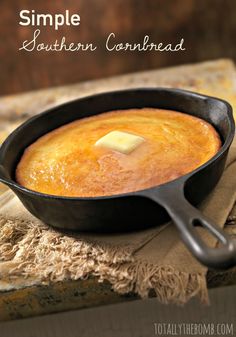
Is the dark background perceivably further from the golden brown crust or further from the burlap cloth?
the burlap cloth

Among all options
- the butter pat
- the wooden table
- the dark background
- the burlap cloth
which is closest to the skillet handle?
the burlap cloth

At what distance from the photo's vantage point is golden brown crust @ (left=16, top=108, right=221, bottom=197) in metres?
1.17

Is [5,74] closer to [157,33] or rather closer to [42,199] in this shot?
[157,33]

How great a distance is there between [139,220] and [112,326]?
0.28m

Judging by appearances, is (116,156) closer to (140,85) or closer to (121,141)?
(121,141)

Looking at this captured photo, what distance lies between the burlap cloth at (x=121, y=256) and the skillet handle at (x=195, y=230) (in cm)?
14

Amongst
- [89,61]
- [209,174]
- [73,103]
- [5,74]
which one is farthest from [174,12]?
[209,174]

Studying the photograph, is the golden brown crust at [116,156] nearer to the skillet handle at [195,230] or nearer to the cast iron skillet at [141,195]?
the cast iron skillet at [141,195]

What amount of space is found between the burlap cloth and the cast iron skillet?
0.12 ft

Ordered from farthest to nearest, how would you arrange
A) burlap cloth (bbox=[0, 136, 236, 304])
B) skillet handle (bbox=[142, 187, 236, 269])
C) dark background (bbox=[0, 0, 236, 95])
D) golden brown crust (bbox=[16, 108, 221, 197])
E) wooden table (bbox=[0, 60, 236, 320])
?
1. dark background (bbox=[0, 0, 236, 95])
2. wooden table (bbox=[0, 60, 236, 320])
3. golden brown crust (bbox=[16, 108, 221, 197])
4. burlap cloth (bbox=[0, 136, 236, 304])
5. skillet handle (bbox=[142, 187, 236, 269])

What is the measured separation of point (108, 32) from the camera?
2904mm

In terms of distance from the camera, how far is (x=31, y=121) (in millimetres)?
1427

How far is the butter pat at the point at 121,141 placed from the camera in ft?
4.05

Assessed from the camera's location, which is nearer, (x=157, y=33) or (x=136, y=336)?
(x=136, y=336)
